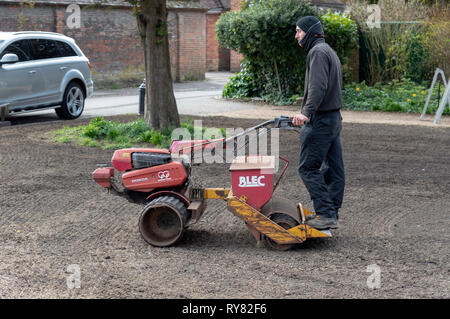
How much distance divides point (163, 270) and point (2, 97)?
32.5ft

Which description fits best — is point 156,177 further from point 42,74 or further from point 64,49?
point 64,49

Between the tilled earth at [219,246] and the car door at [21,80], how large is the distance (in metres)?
4.68

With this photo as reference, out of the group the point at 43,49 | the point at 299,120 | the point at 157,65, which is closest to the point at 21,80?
the point at 43,49

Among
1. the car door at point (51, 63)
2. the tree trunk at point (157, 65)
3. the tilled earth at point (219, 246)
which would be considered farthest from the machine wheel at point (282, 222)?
the car door at point (51, 63)

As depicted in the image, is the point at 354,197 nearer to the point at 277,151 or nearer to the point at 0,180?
the point at 277,151

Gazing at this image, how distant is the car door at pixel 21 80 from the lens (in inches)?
544

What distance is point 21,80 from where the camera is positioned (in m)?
14.1

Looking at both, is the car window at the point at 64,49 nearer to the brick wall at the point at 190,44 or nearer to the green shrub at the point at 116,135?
the green shrub at the point at 116,135

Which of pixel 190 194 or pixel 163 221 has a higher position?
pixel 190 194

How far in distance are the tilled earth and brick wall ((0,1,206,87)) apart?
1513 cm

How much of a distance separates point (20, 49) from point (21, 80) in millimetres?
802

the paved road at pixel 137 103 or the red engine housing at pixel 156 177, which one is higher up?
the red engine housing at pixel 156 177

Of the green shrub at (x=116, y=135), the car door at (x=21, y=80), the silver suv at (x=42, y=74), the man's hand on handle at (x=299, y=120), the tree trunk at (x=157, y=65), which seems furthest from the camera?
the silver suv at (x=42, y=74)

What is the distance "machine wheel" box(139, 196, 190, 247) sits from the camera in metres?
5.86
